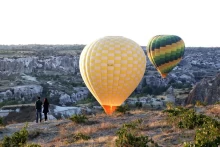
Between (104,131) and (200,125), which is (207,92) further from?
(200,125)

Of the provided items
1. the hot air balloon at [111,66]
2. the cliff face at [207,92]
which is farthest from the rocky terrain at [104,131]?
the cliff face at [207,92]

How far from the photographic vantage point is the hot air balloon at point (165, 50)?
2717 centimetres

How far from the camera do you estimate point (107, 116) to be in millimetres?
16141

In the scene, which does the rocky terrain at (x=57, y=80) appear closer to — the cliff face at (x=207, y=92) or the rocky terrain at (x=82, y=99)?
the rocky terrain at (x=82, y=99)

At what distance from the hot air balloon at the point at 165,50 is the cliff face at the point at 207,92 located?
4.49 meters

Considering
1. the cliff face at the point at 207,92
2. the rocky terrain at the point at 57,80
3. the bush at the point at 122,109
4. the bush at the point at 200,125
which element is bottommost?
the rocky terrain at the point at 57,80

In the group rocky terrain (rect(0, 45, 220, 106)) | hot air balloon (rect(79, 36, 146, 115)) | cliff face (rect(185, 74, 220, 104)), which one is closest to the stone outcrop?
rocky terrain (rect(0, 45, 220, 106))

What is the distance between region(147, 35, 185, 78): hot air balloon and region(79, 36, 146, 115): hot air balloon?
1087cm

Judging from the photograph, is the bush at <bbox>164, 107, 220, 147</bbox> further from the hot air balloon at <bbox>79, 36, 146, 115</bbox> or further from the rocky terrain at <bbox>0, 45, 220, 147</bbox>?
the hot air balloon at <bbox>79, 36, 146, 115</bbox>

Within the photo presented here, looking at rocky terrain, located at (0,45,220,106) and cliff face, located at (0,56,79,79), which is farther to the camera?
cliff face, located at (0,56,79,79)

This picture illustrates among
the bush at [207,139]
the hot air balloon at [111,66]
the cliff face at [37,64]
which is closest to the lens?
the bush at [207,139]

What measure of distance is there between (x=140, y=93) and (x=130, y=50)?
43.5 m

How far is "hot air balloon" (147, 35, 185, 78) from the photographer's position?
2717cm

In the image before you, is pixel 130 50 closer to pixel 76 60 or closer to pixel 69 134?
pixel 69 134
